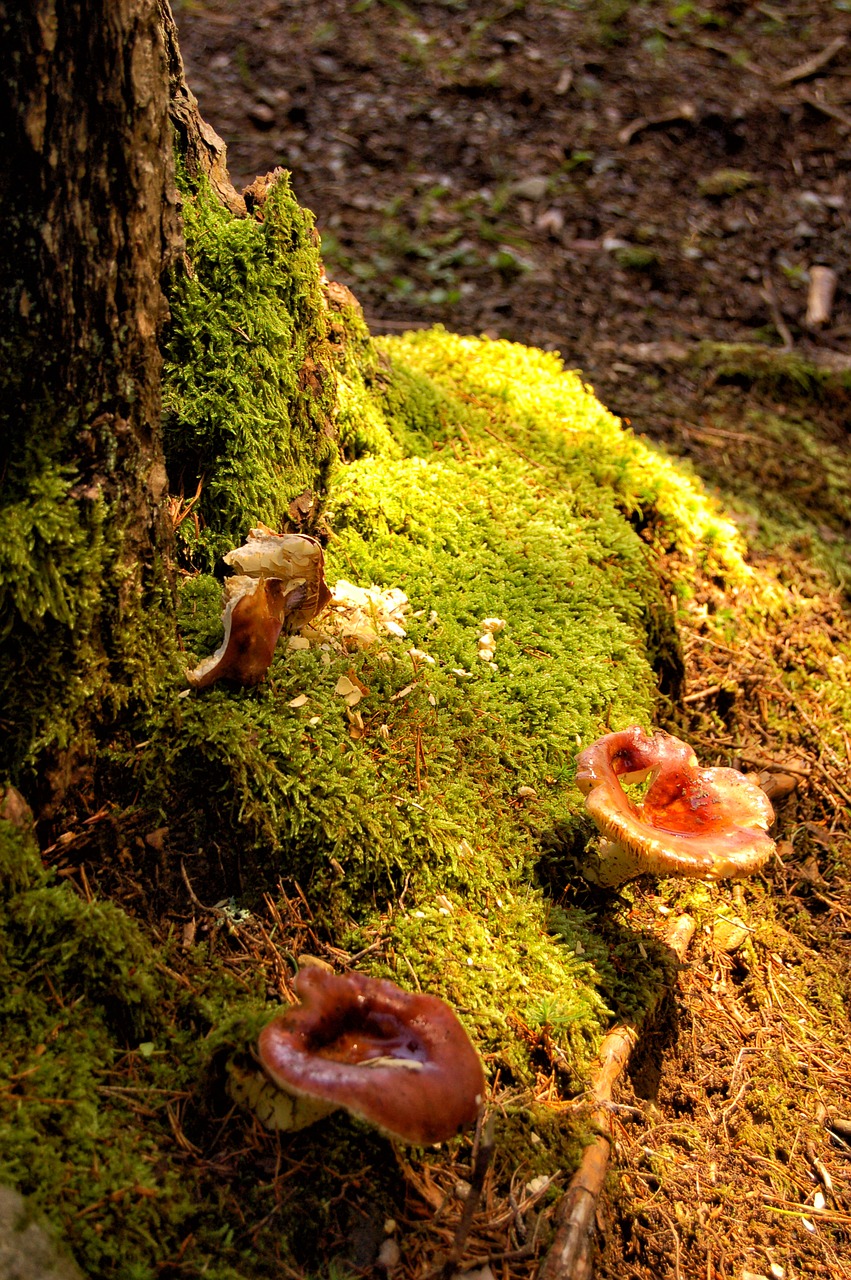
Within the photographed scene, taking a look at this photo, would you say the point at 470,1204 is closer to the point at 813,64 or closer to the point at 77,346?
the point at 77,346

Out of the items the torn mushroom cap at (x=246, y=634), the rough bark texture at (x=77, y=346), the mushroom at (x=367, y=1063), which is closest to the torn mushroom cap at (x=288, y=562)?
the torn mushroom cap at (x=246, y=634)

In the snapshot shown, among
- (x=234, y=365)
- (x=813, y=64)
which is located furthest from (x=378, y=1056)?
(x=813, y=64)

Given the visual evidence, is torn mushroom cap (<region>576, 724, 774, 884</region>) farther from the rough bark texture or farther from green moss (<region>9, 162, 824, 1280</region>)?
the rough bark texture

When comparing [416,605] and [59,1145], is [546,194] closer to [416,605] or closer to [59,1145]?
[416,605]

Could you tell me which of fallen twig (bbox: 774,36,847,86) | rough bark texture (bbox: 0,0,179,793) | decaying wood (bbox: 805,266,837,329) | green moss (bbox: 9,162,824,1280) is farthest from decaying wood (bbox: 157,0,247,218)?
fallen twig (bbox: 774,36,847,86)

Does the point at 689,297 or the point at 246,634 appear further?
the point at 689,297
